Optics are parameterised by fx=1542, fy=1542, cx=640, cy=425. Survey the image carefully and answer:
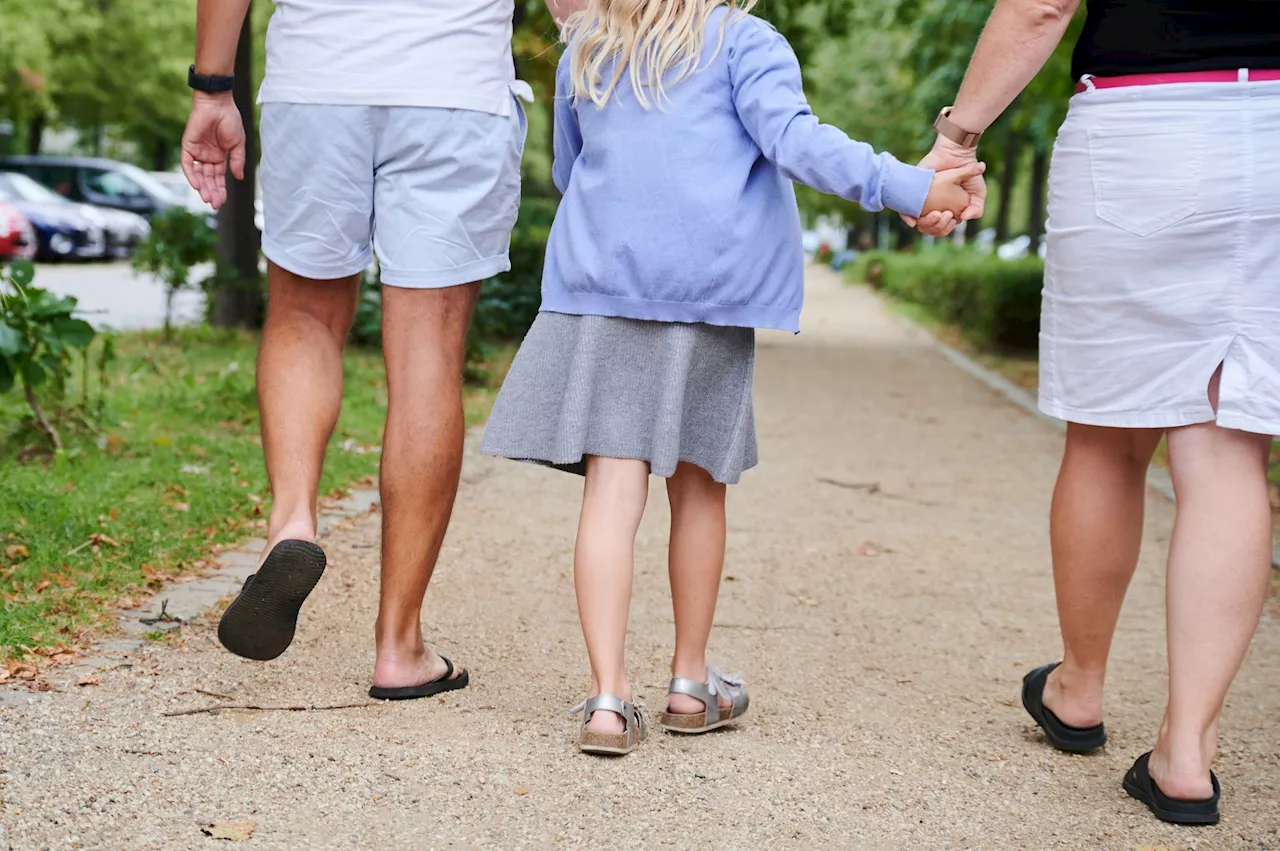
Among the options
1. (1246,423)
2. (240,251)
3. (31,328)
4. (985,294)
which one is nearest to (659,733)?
(1246,423)

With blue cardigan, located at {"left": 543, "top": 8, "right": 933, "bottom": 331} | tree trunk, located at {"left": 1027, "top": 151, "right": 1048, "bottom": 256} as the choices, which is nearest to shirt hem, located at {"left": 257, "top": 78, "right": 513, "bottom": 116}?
blue cardigan, located at {"left": 543, "top": 8, "right": 933, "bottom": 331}

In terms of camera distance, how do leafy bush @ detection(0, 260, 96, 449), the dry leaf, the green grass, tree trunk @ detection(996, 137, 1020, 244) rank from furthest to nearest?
tree trunk @ detection(996, 137, 1020, 244) < leafy bush @ detection(0, 260, 96, 449) < the green grass < the dry leaf

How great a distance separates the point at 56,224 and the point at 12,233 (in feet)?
8.09

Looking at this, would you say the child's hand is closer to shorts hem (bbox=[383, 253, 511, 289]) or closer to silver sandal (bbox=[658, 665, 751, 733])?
shorts hem (bbox=[383, 253, 511, 289])

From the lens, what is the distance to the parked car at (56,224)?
73.9 feet

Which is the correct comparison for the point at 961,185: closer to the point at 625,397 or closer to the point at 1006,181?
the point at 625,397

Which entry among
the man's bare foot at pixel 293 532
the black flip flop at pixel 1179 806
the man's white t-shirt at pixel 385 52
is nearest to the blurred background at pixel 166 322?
the man's bare foot at pixel 293 532

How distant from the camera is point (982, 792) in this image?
2916mm

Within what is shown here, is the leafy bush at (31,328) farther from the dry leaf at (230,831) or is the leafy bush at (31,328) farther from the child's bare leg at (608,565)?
the dry leaf at (230,831)

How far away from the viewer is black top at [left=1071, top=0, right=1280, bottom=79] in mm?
2777

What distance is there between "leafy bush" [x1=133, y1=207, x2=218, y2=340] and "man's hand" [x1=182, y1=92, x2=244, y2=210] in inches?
277

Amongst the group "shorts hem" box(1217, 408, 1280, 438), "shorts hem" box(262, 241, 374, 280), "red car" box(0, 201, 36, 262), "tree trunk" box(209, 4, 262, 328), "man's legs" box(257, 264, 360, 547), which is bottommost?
"red car" box(0, 201, 36, 262)

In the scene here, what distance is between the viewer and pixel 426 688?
3.30 m

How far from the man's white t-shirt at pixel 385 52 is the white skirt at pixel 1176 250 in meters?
1.21
